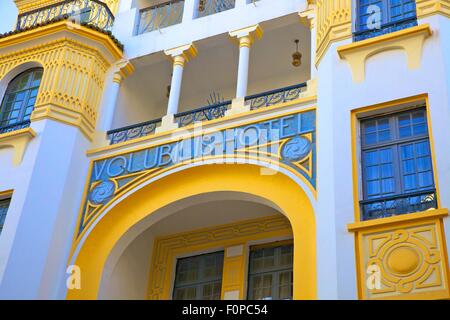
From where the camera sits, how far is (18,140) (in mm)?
12828

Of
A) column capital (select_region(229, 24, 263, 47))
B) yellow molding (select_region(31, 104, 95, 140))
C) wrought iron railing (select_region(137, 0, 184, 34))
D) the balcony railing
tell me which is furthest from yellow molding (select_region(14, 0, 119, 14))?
the balcony railing

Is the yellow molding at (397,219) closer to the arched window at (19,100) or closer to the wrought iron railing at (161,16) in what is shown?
the arched window at (19,100)

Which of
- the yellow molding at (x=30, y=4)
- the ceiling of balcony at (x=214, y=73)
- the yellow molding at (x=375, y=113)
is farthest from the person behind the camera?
the yellow molding at (x=30, y=4)

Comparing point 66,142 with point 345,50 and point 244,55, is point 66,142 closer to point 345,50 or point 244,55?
point 244,55

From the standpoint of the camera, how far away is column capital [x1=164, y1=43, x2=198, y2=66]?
13.8 metres

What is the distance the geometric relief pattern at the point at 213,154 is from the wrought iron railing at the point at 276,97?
480 millimetres

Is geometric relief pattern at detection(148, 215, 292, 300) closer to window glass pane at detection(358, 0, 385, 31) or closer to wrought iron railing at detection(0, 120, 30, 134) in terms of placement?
wrought iron railing at detection(0, 120, 30, 134)

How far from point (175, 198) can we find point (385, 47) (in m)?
3.95

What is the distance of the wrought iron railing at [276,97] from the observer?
11.9 meters

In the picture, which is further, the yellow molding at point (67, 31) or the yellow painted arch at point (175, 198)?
the yellow molding at point (67, 31)

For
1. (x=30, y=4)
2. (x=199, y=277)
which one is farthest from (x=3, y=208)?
(x=30, y=4)

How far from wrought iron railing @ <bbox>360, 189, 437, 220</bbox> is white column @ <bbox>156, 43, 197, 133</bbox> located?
437 cm

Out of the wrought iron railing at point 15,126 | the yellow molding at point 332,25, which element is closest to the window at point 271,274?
the yellow molding at point 332,25

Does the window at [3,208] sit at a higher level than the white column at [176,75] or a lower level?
lower
